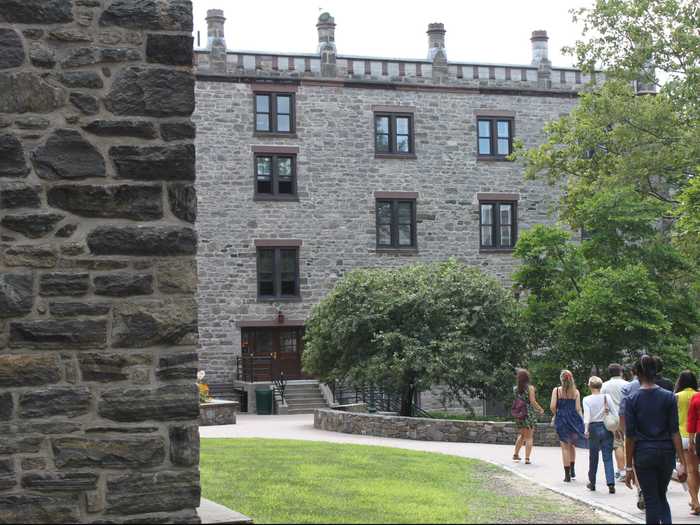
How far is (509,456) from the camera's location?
19.6 meters

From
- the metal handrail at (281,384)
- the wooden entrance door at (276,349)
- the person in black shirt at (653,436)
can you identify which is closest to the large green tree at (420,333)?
the metal handrail at (281,384)

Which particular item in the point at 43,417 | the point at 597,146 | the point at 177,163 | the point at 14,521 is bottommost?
the point at 14,521

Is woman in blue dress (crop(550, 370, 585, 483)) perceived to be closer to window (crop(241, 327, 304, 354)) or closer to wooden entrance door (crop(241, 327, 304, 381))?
wooden entrance door (crop(241, 327, 304, 381))

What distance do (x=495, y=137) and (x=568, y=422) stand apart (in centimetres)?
2413

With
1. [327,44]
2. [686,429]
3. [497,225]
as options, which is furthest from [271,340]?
[686,429]

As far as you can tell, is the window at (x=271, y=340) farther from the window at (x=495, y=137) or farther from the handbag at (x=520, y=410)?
the handbag at (x=520, y=410)

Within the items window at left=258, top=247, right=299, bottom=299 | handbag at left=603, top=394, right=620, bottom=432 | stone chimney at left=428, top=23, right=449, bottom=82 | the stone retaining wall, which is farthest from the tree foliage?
stone chimney at left=428, top=23, right=449, bottom=82

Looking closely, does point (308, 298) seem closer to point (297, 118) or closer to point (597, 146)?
point (297, 118)

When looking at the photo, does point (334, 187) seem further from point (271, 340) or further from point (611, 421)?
point (611, 421)

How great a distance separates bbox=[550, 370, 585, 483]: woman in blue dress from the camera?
50.3 ft

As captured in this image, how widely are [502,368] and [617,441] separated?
10.1 m

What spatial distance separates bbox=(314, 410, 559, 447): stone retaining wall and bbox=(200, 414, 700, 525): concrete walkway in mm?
404

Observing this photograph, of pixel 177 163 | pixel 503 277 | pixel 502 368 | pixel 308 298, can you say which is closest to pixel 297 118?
pixel 308 298

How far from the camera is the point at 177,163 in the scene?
26.2 feet
